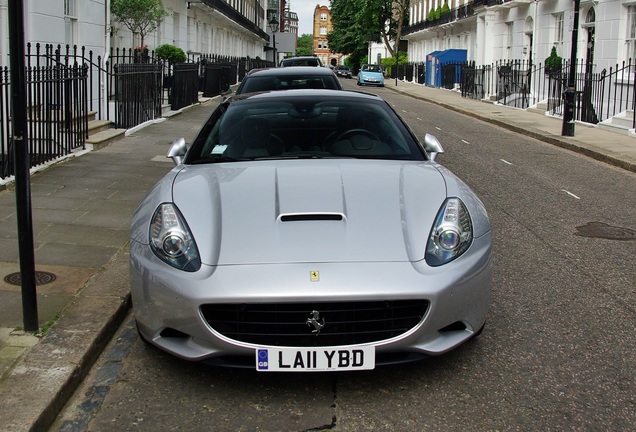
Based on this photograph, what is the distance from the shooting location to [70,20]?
1528cm

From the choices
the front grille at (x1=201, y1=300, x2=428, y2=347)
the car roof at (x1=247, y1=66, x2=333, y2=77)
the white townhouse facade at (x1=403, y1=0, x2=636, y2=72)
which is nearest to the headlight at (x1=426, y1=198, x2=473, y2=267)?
the front grille at (x1=201, y1=300, x2=428, y2=347)

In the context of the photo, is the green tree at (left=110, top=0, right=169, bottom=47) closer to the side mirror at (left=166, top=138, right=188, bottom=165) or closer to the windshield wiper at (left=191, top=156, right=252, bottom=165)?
the side mirror at (left=166, top=138, right=188, bottom=165)

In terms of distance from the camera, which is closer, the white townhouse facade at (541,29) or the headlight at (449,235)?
the headlight at (449,235)

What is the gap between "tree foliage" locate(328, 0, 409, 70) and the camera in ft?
256

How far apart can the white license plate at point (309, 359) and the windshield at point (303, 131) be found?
1775 mm

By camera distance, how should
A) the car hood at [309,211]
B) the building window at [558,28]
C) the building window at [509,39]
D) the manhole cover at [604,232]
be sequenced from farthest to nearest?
the building window at [509,39]
the building window at [558,28]
the manhole cover at [604,232]
the car hood at [309,211]

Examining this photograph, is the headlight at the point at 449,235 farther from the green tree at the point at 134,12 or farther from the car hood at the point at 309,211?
the green tree at the point at 134,12

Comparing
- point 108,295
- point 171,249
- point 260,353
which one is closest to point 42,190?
point 108,295

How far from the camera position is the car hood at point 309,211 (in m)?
3.76

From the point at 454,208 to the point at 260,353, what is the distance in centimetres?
140

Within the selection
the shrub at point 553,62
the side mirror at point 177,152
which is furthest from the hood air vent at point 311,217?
the shrub at point 553,62

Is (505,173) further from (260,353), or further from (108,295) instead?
(260,353)

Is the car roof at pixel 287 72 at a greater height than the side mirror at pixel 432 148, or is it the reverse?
the car roof at pixel 287 72

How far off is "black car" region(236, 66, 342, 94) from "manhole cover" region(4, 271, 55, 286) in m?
5.46
